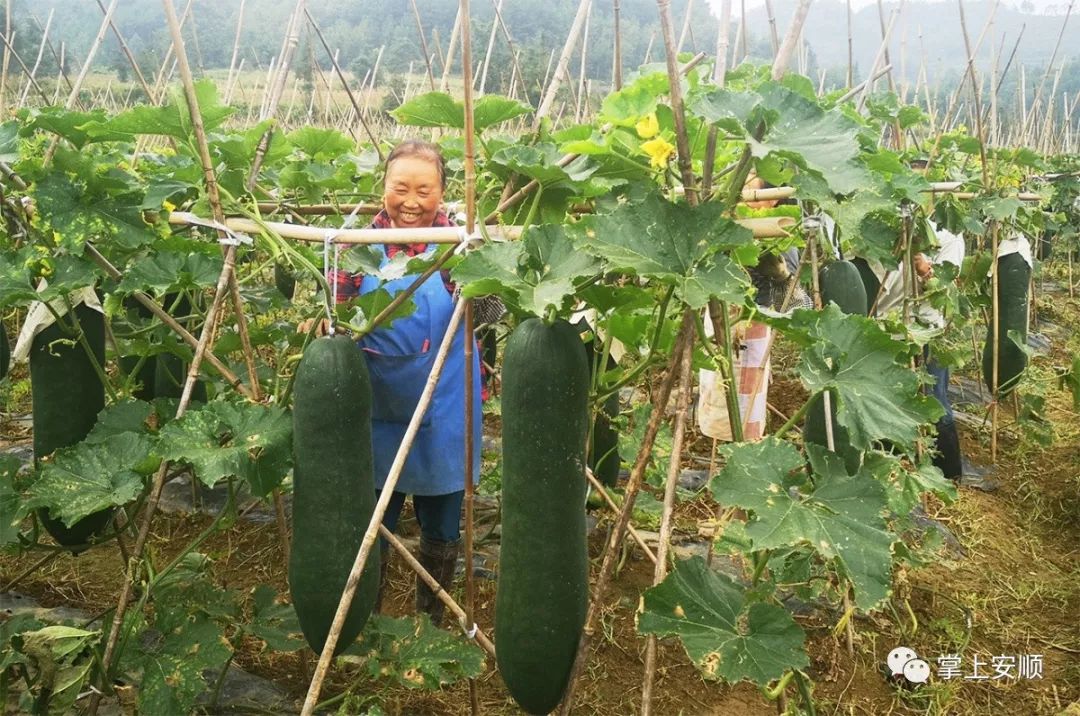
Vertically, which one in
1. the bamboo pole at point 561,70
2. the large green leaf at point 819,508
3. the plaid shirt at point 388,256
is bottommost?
the large green leaf at point 819,508

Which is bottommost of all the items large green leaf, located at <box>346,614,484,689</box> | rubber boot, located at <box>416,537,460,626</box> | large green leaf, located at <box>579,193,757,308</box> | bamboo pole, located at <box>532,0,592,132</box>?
rubber boot, located at <box>416,537,460,626</box>

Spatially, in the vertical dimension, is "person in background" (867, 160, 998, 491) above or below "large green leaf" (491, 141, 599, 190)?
below

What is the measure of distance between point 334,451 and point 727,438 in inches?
106

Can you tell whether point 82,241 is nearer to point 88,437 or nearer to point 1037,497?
point 88,437

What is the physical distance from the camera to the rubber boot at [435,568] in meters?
2.76

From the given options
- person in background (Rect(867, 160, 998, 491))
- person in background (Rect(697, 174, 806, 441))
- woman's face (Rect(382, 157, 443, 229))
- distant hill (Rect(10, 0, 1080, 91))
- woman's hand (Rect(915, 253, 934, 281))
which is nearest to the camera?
woman's face (Rect(382, 157, 443, 229))

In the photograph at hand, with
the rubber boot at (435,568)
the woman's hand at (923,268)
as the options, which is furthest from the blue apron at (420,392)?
the woman's hand at (923,268)

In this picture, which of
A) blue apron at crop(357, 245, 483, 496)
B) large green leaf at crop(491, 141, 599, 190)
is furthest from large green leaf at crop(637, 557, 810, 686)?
blue apron at crop(357, 245, 483, 496)

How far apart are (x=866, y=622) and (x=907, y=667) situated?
39 centimetres

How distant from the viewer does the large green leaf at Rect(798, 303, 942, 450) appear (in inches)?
60.6

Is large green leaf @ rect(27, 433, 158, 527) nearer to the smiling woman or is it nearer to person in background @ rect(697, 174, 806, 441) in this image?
the smiling woman

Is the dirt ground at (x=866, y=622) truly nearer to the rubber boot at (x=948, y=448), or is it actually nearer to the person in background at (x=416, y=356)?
the rubber boot at (x=948, y=448)

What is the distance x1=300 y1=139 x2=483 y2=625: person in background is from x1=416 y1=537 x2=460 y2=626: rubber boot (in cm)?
15

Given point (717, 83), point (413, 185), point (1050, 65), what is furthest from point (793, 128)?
point (1050, 65)
